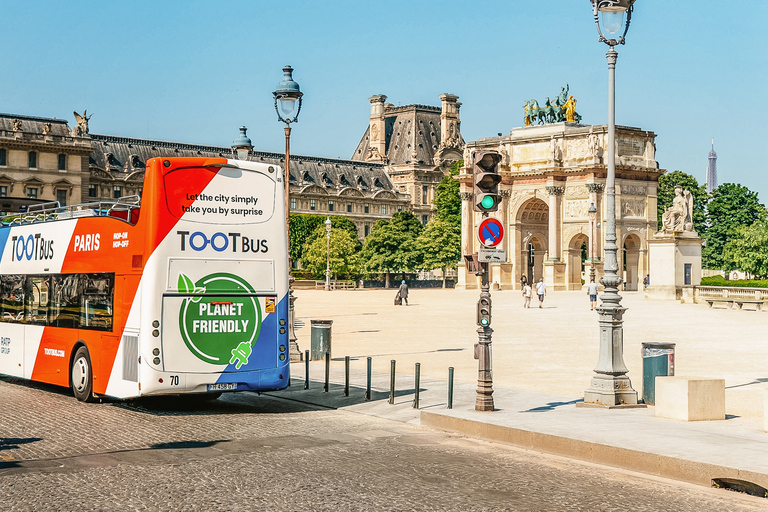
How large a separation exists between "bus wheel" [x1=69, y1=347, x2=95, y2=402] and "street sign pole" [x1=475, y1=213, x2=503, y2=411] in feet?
21.6

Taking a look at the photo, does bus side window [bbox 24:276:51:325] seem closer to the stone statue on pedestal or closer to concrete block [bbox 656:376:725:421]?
concrete block [bbox 656:376:725:421]

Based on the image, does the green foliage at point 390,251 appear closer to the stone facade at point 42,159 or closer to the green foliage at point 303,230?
the green foliage at point 303,230

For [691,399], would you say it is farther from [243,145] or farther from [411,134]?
[411,134]

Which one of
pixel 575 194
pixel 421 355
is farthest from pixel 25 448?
pixel 575 194

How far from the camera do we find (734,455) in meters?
11.3

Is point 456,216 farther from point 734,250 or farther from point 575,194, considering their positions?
point 734,250

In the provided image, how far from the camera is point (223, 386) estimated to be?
1523 cm

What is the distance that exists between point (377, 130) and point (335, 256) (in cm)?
7273

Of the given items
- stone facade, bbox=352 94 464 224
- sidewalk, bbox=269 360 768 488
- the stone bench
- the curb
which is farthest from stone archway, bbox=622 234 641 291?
stone facade, bbox=352 94 464 224

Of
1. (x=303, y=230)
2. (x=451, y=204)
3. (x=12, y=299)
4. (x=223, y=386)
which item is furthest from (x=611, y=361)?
(x=303, y=230)

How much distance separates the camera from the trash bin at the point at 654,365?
1619cm

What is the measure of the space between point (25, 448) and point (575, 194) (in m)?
85.6

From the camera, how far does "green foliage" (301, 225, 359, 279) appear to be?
119000mm

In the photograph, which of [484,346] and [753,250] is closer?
[484,346]
